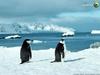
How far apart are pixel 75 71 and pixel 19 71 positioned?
2514 millimetres

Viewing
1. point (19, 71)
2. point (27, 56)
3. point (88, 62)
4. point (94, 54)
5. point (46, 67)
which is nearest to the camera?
point (19, 71)

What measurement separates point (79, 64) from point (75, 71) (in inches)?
115

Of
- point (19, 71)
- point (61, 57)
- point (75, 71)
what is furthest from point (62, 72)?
point (61, 57)

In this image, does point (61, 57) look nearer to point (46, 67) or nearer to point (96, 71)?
point (46, 67)

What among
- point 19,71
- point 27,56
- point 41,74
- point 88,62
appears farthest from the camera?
point 27,56

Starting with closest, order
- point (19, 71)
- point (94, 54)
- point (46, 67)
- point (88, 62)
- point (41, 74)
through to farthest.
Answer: point (41, 74) → point (19, 71) → point (46, 67) → point (88, 62) → point (94, 54)

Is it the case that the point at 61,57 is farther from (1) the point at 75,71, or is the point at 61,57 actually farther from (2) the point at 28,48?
(1) the point at 75,71

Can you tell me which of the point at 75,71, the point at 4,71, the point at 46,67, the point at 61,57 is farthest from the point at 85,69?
the point at 61,57

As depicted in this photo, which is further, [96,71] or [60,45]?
[60,45]

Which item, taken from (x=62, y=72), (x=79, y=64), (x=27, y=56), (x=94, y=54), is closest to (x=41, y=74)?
(x=62, y=72)

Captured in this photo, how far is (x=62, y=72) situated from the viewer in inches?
690

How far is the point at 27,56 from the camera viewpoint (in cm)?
2375

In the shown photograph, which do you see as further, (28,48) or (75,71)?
(28,48)

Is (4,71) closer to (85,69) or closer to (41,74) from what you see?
(41,74)
